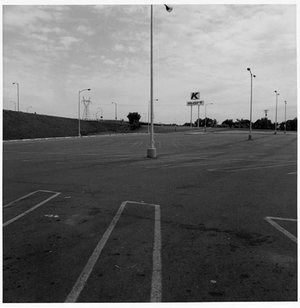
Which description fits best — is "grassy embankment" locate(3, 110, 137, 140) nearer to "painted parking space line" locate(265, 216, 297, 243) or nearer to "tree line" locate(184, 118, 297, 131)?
"painted parking space line" locate(265, 216, 297, 243)

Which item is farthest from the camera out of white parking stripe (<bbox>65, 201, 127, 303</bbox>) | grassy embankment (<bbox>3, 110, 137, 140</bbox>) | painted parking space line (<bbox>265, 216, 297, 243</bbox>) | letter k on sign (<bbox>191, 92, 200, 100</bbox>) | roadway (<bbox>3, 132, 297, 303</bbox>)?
letter k on sign (<bbox>191, 92, 200, 100</bbox>)

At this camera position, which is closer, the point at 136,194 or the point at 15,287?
the point at 15,287

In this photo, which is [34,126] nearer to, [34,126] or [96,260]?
[34,126]

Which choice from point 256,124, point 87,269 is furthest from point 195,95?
point 256,124

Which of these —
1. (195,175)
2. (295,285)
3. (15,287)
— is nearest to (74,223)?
(15,287)

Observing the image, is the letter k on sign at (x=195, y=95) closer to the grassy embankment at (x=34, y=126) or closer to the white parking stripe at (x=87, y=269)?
the grassy embankment at (x=34, y=126)

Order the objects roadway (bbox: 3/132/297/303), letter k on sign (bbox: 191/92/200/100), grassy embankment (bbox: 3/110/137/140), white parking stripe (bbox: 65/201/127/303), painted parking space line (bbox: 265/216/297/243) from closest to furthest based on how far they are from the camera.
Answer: white parking stripe (bbox: 65/201/127/303)
roadway (bbox: 3/132/297/303)
painted parking space line (bbox: 265/216/297/243)
grassy embankment (bbox: 3/110/137/140)
letter k on sign (bbox: 191/92/200/100)

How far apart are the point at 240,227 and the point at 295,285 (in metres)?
2.54

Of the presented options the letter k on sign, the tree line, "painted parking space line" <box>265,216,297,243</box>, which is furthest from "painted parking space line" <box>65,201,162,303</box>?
the tree line

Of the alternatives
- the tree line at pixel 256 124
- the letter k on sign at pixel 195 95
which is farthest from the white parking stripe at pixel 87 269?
the tree line at pixel 256 124

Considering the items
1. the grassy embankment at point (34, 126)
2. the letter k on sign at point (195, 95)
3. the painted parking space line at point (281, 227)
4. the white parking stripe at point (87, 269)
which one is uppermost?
the letter k on sign at point (195, 95)

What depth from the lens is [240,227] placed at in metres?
7.01

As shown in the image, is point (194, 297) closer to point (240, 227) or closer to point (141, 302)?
point (141, 302)

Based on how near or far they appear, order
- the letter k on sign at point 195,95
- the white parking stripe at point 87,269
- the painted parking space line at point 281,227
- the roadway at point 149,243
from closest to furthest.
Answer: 1. the white parking stripe at point 87,269
2. the roadway at point 149,243
3. the painted parking space line at point 281,227
4. the letter k on sign at point 195,95
